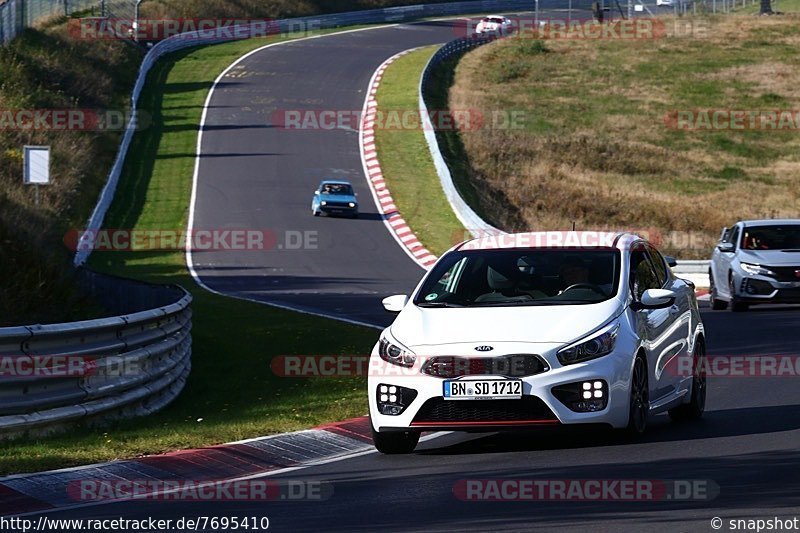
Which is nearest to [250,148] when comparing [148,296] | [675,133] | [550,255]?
[675,133]

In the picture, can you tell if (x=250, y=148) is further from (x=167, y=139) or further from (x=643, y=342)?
(x=643, y=342)

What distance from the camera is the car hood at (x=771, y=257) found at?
24688 millimetres

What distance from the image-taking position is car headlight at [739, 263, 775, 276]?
81.3 ft

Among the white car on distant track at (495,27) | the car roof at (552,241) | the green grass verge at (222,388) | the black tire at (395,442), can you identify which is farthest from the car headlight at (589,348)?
the white car on distant track at (495,27)

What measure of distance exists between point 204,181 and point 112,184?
351 centimetres

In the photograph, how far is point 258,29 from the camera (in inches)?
3310

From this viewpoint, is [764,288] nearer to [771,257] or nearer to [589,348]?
[771,257]

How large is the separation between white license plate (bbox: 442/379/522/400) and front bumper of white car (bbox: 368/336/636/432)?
0.11 feet
